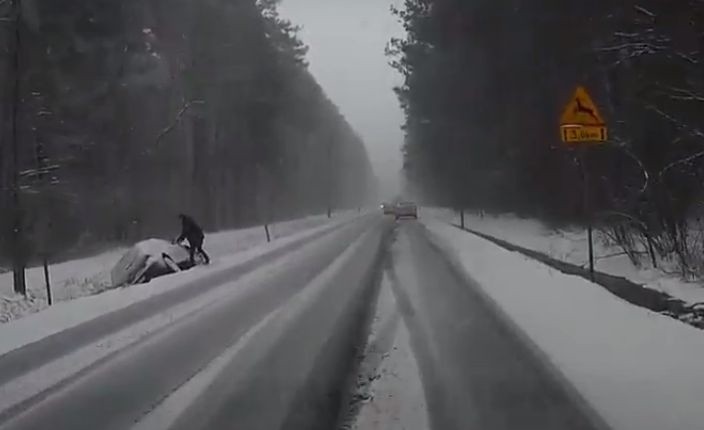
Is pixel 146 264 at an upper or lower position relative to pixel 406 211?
upper

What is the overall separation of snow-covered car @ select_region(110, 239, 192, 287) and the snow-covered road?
Result: 468 centimetres

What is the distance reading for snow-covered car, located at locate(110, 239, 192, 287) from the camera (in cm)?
2088

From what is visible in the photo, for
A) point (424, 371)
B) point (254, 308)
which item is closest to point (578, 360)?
point (424, 371)

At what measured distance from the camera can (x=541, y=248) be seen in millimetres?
28484

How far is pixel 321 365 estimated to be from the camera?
913cm

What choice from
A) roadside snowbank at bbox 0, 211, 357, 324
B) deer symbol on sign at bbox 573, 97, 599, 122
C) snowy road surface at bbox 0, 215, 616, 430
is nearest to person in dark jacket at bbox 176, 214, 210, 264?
roadside snowbank at bbox 0, 211, 357, 324

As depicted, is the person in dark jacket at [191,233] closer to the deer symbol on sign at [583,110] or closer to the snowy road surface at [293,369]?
the snowy road surface at [293,369]

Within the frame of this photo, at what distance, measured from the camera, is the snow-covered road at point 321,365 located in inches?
276

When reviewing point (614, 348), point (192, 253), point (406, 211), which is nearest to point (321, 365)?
point (614, 348)

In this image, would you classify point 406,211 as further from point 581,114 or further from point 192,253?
point 581,114

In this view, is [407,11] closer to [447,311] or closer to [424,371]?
[447,311]

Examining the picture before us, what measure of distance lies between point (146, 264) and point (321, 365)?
42.3 ft

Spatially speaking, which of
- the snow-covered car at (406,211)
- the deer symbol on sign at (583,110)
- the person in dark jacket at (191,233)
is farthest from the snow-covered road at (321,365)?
the snow-covered car at (406,211)

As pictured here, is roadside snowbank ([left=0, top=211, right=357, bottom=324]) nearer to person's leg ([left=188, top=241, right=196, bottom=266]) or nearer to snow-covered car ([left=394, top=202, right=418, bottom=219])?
person's leg ([left=188, top=241, right=196, bottom=266])
